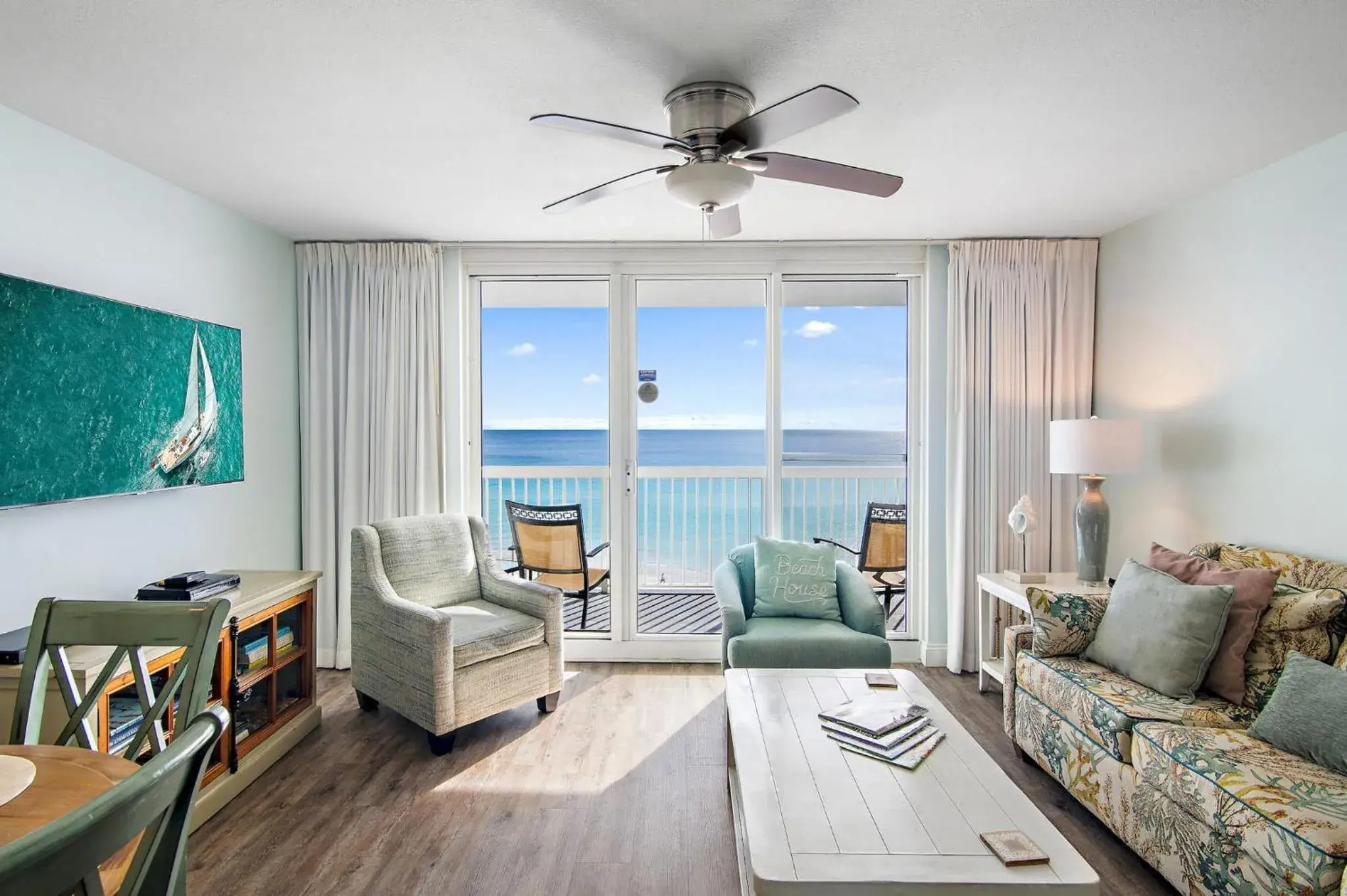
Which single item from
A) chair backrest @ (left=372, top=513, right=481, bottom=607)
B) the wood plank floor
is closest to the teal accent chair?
the wood plank floor

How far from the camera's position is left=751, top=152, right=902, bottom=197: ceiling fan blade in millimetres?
2082

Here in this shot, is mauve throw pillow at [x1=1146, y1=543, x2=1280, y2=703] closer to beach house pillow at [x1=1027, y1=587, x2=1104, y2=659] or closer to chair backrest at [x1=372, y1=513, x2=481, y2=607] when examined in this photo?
beach house pillow at [x1=1027, y1=587, x2=1104, y2=659]

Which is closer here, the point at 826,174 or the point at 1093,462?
the point at 826,174

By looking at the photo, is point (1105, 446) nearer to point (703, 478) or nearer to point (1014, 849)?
point (703, 478)

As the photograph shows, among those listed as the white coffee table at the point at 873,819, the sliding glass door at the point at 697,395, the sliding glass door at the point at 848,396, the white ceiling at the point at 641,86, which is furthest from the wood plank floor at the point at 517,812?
the white ceiling at the point at 641,86

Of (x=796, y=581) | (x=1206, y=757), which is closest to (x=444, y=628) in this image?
(x=796, y=581)

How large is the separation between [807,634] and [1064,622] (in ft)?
3.38

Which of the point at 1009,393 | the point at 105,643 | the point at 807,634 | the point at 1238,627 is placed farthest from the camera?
the point at 1009,393

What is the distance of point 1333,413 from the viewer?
259 centimetres

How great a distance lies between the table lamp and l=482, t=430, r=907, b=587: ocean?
40.8 inches

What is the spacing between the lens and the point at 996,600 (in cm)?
387

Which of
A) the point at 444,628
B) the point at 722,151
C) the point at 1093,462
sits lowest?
the point at 444,628

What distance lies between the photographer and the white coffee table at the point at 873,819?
1459mm

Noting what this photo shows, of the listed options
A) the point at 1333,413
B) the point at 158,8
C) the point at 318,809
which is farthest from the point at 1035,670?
the point at 158,8
